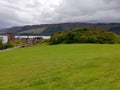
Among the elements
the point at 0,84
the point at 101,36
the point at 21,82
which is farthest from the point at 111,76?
the point at 101,36

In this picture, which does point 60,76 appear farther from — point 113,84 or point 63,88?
point 113,84

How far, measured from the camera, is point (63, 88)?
10.0 meters

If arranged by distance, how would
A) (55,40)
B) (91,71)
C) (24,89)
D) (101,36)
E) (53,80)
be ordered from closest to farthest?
(24,89) < (53,80) < (91,71) < (101,36) < (55,40)

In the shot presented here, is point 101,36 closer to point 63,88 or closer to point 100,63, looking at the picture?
point 100,63

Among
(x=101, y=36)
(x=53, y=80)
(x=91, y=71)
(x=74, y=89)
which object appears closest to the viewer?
(x=74, y=89)

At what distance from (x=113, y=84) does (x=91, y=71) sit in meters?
3.03

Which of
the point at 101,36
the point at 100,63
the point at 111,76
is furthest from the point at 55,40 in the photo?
the point at 111,76

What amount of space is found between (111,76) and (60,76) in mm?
2448

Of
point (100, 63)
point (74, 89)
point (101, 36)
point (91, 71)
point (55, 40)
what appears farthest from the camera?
point (55, 40)

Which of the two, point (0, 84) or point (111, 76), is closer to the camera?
point (111, 76)

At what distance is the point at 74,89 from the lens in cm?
975

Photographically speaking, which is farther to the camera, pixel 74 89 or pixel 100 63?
pixel 100 63

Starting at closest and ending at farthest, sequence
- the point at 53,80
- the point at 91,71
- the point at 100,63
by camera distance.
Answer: the point at 53,80, the point at 91,71, the point at 100,63

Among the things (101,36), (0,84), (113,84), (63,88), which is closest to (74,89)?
(63,88)
